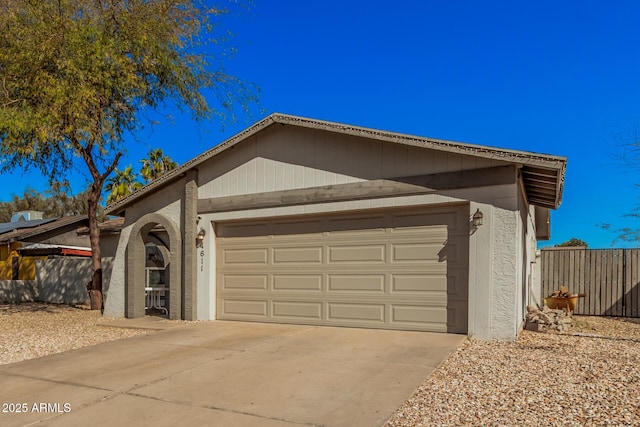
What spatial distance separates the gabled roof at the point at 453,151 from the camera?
7465 mm

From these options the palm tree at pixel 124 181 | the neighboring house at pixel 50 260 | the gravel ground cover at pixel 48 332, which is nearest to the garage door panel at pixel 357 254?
the gravel ground cover at pixel 48 332

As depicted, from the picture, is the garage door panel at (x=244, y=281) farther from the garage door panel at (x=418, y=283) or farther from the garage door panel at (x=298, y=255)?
the garage door panel at (x=418, y=283)

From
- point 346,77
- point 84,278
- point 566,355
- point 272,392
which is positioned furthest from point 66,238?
point 566,355

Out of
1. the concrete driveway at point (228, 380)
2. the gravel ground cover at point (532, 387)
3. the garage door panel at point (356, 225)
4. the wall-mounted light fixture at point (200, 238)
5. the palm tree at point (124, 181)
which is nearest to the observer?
the gravel ground cover at point (532, 387)

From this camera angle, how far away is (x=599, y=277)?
12969 mm

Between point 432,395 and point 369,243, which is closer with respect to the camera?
point 432,395

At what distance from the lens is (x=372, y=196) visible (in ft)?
29.5

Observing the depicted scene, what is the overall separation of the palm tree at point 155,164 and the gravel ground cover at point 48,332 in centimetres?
1577

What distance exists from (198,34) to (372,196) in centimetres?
704

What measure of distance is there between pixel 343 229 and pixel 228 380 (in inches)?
177

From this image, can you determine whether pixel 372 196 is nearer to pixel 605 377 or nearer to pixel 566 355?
pixel 566 355

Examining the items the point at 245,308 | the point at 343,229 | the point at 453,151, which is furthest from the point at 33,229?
the point at 453,151

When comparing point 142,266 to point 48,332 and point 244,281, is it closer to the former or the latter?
point 48,332

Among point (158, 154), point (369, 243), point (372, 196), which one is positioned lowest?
point (369, 243)
